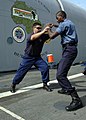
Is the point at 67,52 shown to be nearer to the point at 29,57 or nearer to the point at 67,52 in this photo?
the point at 67,52

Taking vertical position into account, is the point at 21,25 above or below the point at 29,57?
above

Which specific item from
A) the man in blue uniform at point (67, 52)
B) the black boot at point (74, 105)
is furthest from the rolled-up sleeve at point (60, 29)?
the black boot at point (74, 105)

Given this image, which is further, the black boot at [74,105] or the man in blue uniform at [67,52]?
the man in blue uniform at [67,52]

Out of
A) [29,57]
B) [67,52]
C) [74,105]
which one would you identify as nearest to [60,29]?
[67,52]

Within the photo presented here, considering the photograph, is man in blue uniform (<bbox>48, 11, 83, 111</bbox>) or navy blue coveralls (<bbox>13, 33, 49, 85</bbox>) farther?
navy blue coveralls (<bbox>13, 33, 49, 85</bbox>)

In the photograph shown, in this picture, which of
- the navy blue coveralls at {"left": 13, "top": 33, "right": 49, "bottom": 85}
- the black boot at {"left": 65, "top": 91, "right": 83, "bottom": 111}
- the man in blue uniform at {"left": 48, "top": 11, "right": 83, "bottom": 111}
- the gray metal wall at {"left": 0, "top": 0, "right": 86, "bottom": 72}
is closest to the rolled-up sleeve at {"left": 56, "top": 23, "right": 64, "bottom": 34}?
the man in blue uniform at {"left": 48, "top": 11, "right": 83, "bottom": 111}

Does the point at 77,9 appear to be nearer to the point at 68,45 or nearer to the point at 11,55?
the point at 11,55

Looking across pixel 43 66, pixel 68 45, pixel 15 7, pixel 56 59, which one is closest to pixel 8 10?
pixel 15 7

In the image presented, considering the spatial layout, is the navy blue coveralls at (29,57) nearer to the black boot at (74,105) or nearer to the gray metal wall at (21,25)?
the black boot at (74,105)

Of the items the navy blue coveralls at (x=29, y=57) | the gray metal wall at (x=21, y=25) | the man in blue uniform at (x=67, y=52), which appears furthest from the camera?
the gray metal wall at (x=21, y=25)

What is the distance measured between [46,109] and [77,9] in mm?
15274

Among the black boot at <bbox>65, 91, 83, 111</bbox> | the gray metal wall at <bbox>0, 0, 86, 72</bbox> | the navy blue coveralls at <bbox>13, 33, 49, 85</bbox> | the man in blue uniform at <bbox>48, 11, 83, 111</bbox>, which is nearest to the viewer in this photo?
the black boot at <bbox>65, 91, 83, 111</bbox>

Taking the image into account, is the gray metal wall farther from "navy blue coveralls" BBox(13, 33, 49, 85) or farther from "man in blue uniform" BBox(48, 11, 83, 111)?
"man in blue uniform" BBox(48, 11, 83, 111)

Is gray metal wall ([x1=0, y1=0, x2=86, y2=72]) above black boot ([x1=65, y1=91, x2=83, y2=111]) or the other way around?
above
